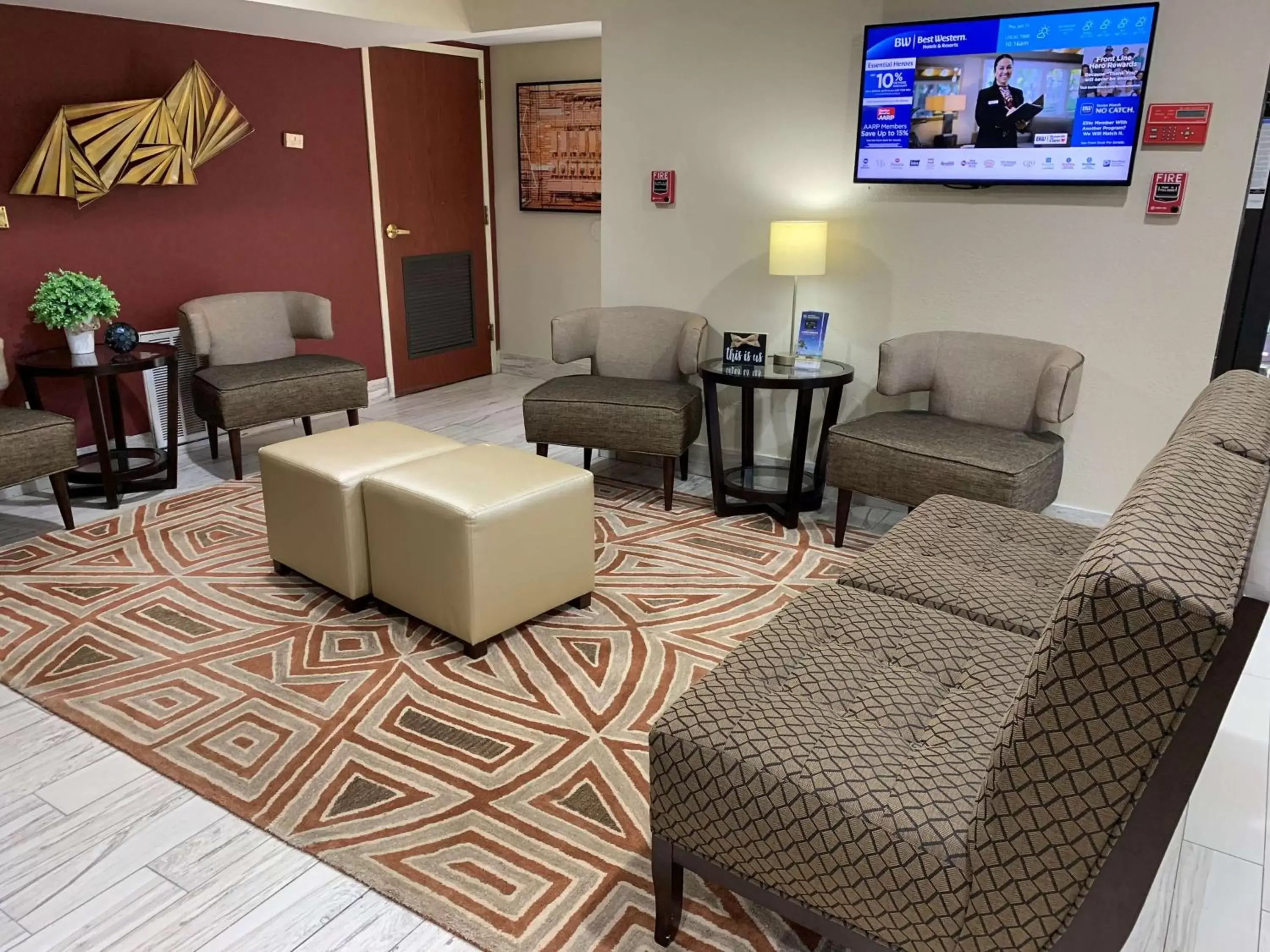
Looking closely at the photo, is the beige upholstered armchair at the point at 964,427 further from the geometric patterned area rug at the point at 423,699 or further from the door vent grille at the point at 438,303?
the door vent grille at the point at 438,303

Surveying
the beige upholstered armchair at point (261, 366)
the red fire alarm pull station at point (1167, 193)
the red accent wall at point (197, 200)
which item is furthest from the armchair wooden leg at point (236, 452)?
the red fire alarm pull station at point (1167, 193)

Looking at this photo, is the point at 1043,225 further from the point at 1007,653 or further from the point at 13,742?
the point at 13,742

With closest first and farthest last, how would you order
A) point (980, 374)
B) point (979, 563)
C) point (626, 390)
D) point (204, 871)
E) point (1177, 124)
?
point (204, 871) → point (979, 563) → point (1177, 124) → point (980, 374) → point (626, 390)

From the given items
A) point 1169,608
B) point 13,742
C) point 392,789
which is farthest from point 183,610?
point 1169,608

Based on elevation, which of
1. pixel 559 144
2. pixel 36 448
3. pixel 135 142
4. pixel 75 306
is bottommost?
pixel 36 448

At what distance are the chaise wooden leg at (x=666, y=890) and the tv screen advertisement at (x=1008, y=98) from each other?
287cm

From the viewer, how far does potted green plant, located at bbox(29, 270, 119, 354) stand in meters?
3.79

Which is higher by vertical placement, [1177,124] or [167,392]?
[1177,124]

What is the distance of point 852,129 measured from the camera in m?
3.83

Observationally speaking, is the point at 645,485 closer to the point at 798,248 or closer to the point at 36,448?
the point at 798,248

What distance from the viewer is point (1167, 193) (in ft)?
10.7

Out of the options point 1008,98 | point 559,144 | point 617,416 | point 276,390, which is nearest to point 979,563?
point 617,416

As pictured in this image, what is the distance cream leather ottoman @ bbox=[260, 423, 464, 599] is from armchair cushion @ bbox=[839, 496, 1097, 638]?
1.53 meters

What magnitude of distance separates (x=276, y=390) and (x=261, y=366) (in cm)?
26
